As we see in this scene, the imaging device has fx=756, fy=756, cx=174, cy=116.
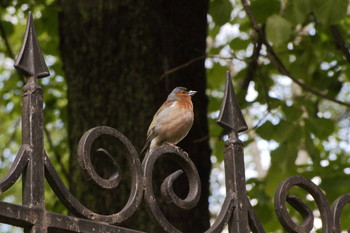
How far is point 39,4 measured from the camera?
690 centimetres

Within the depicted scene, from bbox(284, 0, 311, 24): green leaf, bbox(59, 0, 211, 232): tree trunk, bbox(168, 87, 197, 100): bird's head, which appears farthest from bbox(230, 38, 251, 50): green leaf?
bbox(168, 87, 197, 100): bird's head

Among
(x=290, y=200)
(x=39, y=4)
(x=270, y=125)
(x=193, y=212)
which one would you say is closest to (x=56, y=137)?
(x=39, y=4)

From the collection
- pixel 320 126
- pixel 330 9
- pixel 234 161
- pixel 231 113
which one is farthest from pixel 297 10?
pixel 234 161

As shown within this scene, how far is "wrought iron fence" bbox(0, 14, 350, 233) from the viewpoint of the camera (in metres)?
2.22

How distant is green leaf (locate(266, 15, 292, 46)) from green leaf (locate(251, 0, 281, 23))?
1.93 feet

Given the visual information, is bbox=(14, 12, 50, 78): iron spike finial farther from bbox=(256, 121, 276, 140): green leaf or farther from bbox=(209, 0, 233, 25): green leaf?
bbox=(256, 121, 276, 140): green leaf

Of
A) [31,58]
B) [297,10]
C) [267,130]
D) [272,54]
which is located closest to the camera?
[31,58]

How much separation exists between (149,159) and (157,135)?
2237mm

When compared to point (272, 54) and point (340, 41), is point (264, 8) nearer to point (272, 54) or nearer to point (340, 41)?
point (272, 54)

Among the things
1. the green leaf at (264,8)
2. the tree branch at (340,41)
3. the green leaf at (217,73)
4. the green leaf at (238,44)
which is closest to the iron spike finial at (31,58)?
the green leaf at (264,8)

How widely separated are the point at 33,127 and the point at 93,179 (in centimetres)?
25

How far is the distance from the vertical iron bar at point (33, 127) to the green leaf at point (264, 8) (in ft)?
13.0

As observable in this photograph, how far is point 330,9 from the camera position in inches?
216

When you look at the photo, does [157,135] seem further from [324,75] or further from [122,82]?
[324,75]
